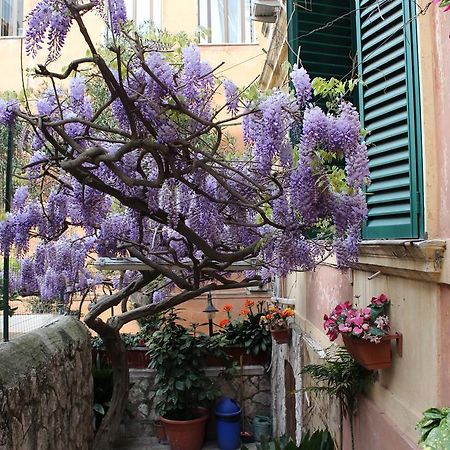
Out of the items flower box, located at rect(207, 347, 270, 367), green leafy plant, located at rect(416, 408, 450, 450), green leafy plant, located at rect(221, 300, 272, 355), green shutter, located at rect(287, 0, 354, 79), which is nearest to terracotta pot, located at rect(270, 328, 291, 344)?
green leafy plant, located at rect(221, 300, 272, 355)

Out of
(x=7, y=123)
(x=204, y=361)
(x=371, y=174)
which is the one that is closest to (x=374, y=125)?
(x=371, y=174)

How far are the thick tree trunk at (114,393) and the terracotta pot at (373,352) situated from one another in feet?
12.6

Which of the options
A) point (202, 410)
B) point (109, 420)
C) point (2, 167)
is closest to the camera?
point (2, 167)

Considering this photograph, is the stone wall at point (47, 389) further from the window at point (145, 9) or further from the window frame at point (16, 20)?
the window frame at point (16, 20)

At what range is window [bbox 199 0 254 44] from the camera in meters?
10.5

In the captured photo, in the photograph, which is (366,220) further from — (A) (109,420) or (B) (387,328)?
(A) (109,420)

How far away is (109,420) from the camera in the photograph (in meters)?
5.85

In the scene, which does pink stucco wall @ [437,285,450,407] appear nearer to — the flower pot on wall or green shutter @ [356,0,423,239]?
green shutter @ [356,0,423,239]

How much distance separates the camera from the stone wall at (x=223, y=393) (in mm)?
7367

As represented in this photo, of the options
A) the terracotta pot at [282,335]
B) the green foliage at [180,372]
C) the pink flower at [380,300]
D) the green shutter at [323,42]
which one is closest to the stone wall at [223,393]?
the green foliage at [180,372]

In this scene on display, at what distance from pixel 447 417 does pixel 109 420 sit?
5062mm

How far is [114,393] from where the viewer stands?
6113mm

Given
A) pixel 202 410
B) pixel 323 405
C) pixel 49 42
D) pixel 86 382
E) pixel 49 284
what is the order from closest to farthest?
pixel 49 42, pixel 323 405, pixel 86 382, pixel 49 284, pixel 202 410

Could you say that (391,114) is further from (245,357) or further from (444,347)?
(245,357)
